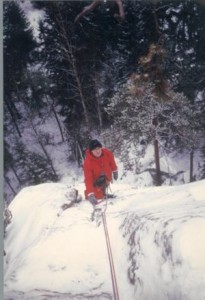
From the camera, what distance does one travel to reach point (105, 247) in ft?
13.0

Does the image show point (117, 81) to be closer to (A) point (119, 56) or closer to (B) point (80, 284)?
(A) point (119, 56)

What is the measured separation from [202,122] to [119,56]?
1225 mm

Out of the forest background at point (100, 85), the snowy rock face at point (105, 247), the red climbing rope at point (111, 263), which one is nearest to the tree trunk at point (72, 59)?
the forest background at point (100, 85)

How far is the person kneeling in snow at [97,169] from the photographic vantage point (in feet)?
14.7

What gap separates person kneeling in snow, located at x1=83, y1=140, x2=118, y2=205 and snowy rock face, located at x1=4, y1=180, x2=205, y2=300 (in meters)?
0.18

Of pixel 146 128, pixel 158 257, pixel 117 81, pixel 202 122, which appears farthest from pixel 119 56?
pixel 158 257

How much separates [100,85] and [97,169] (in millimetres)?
992

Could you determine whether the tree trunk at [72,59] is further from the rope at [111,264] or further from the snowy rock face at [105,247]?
the rope at [111,264]

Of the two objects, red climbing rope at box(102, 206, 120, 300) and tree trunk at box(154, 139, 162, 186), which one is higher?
tree trunk at box(154, 139, 162, 186)

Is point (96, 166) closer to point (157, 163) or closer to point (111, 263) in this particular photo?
point (157, 163)

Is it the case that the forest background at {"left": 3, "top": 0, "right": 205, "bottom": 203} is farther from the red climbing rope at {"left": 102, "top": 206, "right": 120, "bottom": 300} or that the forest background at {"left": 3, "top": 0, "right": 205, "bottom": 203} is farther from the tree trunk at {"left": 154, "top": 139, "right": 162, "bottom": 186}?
the red climbing rope at {"left": 102, "top": 206, "right": 120, "bottom": 300}

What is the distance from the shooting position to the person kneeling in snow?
4492mm

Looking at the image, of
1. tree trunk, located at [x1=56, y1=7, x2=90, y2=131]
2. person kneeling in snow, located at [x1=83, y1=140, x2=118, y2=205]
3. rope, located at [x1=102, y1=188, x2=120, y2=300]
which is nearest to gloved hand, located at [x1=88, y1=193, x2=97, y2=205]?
person kneeling in snow, located at [x1=83, y1=140, x2=118, y2=205]

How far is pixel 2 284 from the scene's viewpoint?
4.01m
